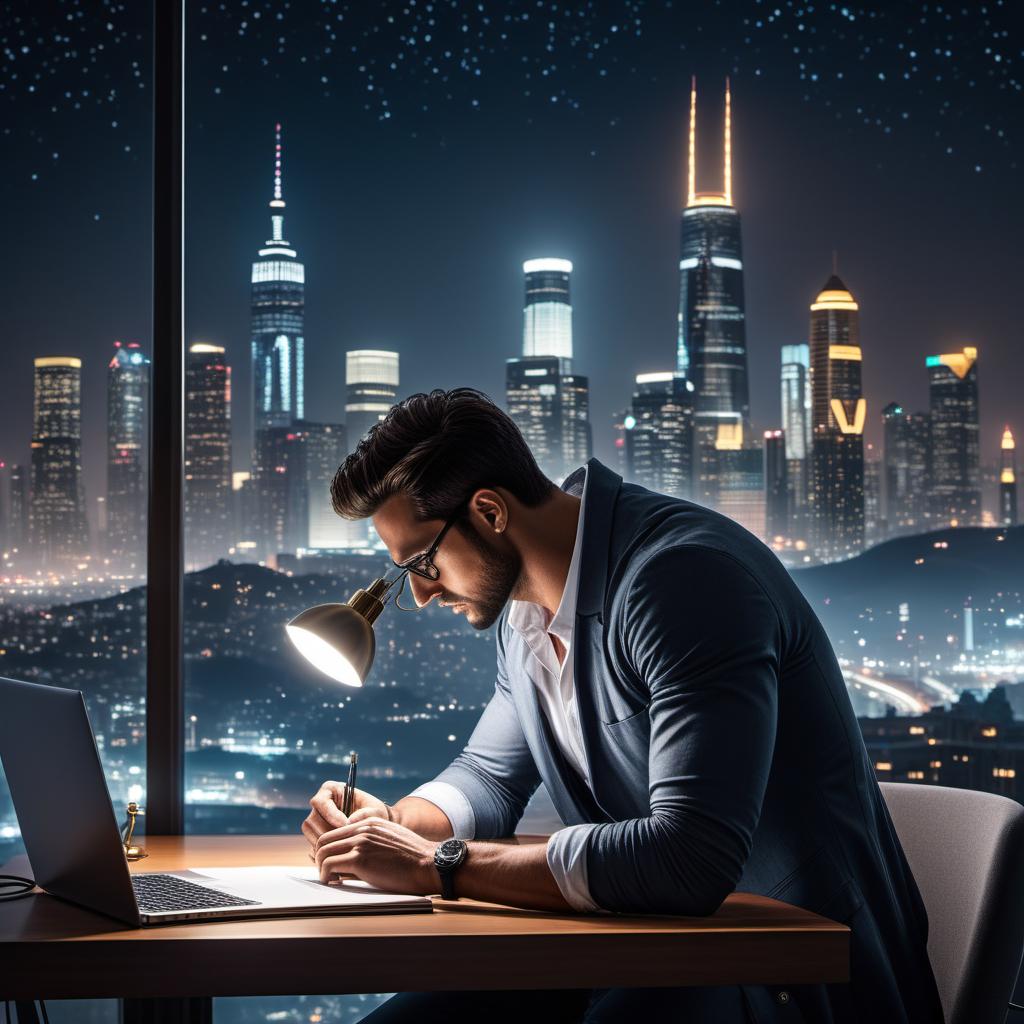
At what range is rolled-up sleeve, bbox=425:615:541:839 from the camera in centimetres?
184

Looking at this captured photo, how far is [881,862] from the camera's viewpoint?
1.43 meters

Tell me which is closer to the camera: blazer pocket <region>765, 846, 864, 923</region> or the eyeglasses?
blazer pocket <region>765, 846, 864, 923</region>

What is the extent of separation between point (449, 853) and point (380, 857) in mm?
97

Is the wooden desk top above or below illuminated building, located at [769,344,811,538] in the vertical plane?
below

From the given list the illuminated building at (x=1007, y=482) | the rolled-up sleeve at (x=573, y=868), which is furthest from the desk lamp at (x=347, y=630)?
the illuminated building at (x=1007, y=482)

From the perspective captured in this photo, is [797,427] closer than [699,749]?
No

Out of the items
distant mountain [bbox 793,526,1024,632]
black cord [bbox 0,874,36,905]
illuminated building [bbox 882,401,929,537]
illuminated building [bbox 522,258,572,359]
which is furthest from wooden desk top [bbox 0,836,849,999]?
illuminated building [bbox 522,258,572,359]

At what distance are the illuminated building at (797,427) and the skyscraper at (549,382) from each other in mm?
498

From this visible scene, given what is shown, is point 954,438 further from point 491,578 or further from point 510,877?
point 510,877

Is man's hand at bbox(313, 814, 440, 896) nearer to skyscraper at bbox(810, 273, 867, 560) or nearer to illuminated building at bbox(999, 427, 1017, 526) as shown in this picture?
skyscraper at bbox(810, 273, 867, 560)

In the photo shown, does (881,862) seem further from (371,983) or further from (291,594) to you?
(291,594)

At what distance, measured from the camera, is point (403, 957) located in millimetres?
1168

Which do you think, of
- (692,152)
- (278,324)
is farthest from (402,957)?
(692,152)

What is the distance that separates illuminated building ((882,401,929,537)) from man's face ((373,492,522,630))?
1.45 metres
